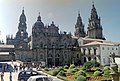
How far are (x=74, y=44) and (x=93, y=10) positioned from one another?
1610 cm

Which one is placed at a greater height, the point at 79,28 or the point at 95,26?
the point at 79,28

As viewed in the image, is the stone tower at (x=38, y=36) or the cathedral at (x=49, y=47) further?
the stone tower at (x=38, y=36)

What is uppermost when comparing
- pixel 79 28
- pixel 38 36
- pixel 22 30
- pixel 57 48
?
pixel 79 28

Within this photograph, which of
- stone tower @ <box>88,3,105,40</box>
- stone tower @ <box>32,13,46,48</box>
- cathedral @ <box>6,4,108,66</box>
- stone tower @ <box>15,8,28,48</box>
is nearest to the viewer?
cathedral @ <box>6,4,108,66</box>

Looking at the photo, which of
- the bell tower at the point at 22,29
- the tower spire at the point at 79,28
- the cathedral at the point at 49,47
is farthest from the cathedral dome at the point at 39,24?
the tower spire at the point at 79,28

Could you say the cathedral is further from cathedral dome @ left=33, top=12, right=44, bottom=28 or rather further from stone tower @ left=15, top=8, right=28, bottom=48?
stone tower @ left=15, top=8, right=28, bottom=48

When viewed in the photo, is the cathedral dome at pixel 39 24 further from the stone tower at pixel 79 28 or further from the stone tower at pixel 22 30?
the stone tower at pixel 79 28

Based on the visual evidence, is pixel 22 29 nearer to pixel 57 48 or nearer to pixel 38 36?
pixel 38 36

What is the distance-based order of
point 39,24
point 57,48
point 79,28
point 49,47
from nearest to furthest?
point 49,47 → point 57,48 → point 39,24 → point 79,28

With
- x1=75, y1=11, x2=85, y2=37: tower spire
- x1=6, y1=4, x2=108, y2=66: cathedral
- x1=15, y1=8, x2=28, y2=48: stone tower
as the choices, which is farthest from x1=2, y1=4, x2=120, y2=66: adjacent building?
x1=75, y1=11, x2=85, y2=37: tower spire

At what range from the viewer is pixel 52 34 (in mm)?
65000

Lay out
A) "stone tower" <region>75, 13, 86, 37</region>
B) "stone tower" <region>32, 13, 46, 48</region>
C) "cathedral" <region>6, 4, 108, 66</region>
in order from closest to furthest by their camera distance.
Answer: "cathedral" <region>6, 4, 108, 66</region> < "stone tower" <region>32, 13, 46, 48</region> < "stone tower" <region>75, 13, 86, 37</region>

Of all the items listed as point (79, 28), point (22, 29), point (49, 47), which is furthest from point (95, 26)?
point (22, 29)

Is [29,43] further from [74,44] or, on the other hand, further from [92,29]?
[92,29]
